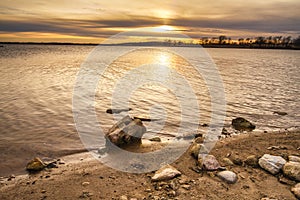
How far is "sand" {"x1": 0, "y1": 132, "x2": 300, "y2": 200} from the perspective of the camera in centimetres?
592

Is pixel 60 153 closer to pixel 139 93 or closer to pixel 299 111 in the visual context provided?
pixel 139 93

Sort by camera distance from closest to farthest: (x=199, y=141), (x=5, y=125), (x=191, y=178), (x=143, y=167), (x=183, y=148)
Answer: (x=191, y=178) → (x=143, y=167) → (x=183, y=148) → (x=199, y=141) → (x=5, y=125)

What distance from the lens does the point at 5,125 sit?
39.4 ft

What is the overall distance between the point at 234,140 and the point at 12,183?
8.52 meters

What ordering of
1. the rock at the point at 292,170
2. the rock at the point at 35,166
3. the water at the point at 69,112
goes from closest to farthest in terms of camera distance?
the rock at the point at 292,170, the rock at the point at 35,166, the water at the point at 69,112

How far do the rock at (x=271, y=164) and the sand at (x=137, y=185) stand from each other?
0.51ft

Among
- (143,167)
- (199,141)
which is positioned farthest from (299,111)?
(143,167)

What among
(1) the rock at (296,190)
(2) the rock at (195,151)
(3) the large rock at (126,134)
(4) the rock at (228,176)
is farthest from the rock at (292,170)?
(3) the large rock at (126,134)

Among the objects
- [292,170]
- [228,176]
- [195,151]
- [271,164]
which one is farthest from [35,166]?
Result: [292,170]

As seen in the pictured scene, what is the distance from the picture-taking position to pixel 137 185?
6.38m

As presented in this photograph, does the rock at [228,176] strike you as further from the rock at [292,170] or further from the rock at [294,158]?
the rock at [294,158]

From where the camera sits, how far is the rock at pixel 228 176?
21.0 ft

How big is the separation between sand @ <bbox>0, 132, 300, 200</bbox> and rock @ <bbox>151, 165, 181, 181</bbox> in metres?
0.17

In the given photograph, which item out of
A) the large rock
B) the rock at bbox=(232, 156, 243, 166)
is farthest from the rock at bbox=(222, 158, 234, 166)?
the large rock
